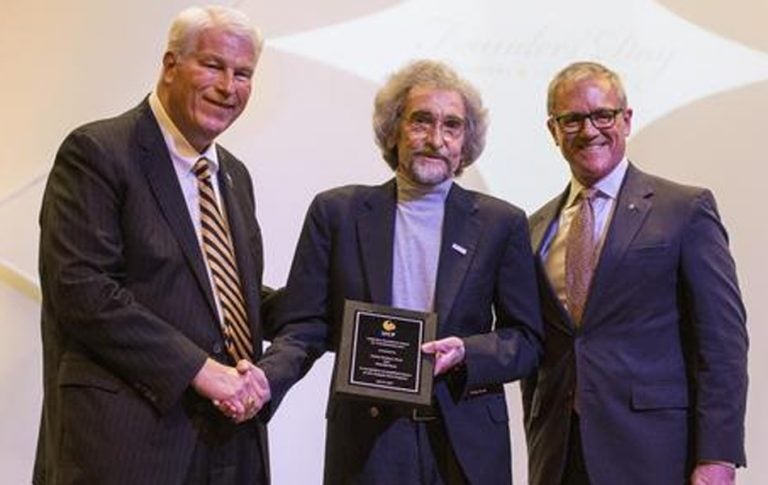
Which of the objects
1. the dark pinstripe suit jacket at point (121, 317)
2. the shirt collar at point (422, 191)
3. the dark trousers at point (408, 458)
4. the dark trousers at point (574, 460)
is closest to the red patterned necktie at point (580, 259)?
the dark trousers at point (574, 460)

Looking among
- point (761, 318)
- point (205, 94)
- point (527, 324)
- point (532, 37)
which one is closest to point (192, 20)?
point (205, 94)

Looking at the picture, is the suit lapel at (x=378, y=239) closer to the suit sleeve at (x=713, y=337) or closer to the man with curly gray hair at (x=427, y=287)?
the man with curly gray hair at (x=427, y=287)

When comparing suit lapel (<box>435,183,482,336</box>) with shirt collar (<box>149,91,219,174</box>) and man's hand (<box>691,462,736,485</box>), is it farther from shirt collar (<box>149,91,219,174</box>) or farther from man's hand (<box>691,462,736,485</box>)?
man's hand (<box>691,462,736,485</box>)

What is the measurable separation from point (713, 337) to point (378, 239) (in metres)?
0.73

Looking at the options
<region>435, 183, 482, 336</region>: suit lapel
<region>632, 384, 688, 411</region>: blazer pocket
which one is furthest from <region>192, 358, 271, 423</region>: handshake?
<region>632, 384, 688, 411</region>: blazer pocket

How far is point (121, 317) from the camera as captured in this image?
1809 mm

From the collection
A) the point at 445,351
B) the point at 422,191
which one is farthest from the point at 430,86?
the point at 445,351

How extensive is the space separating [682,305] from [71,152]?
1308 millimetres

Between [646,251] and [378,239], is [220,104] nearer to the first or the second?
[378,239]

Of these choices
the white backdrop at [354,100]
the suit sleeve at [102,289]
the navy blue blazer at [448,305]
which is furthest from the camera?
the white backdrop at [354,100]

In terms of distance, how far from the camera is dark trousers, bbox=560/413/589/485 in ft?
7.25

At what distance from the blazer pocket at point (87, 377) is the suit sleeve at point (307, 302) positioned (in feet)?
1.07

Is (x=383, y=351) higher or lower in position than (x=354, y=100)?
lower

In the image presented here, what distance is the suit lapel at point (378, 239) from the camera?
6.73 ft
